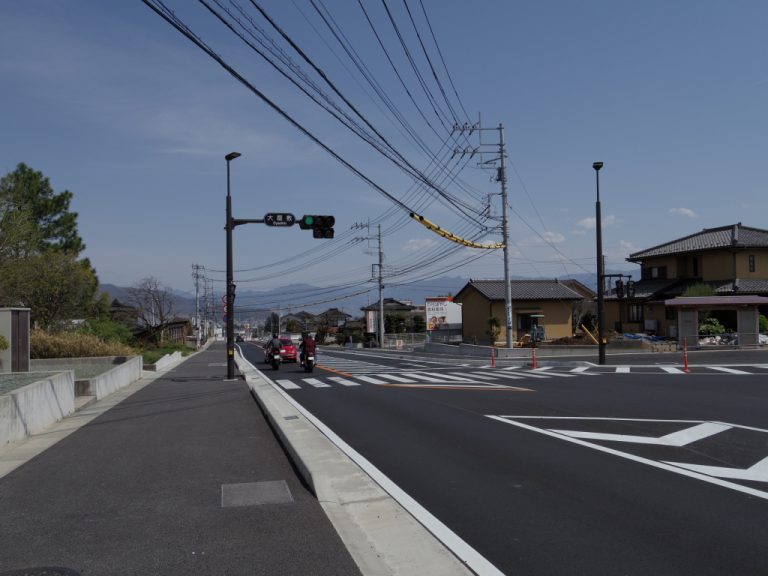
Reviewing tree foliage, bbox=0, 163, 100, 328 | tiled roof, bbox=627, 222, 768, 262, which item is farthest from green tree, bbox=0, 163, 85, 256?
tiled roof, bbox=627, 222, 768, 262

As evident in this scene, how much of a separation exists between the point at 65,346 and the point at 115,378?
8228mm

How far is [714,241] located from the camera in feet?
155

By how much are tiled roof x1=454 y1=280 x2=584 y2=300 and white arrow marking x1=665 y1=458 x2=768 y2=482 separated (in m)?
43.6

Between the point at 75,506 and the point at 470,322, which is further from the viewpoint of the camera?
the point at 470,322

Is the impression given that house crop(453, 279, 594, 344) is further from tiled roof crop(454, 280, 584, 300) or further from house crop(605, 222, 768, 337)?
house crop(605, 222, 768, 337)

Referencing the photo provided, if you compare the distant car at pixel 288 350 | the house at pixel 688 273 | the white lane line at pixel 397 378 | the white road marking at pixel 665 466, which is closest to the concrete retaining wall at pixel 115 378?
the distant car at pixel 288 350

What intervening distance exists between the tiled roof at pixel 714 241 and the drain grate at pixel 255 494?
44310 millimetres

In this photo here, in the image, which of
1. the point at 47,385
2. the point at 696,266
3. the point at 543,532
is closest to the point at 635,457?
the point at 543,532

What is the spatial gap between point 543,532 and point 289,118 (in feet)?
33.4

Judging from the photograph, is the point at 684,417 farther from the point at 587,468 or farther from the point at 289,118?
the point at 289,118

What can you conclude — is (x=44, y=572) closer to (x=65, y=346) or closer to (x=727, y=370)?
(x=65, y=346)

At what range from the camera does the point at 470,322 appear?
191 ft

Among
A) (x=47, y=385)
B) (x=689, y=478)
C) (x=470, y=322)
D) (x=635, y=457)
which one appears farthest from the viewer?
(x=470, y=322)

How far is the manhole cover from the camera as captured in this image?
496cm
